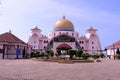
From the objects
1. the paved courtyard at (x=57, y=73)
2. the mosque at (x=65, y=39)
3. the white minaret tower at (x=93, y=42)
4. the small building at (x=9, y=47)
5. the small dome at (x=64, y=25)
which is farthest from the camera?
the white minaret tower at (x=93, y=42)

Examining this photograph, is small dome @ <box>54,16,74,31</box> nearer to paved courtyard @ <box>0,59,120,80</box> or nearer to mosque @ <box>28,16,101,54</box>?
mosque @ <box>28,16,101,54</box>

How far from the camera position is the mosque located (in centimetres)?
7219

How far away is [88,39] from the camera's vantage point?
78.4 meters

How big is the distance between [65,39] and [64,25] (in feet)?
19.9

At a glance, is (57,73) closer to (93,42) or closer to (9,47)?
(9,47)

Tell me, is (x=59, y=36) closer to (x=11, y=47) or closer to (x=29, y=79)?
(x=11, y=47)

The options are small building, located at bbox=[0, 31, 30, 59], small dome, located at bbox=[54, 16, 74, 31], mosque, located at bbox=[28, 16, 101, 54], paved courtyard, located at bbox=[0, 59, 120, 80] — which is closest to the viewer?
paved courtyard, located at bbox=[0, 59, 120, 80]

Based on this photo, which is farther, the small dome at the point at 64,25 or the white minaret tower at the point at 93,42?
the white minaret tower at the point at 93,42

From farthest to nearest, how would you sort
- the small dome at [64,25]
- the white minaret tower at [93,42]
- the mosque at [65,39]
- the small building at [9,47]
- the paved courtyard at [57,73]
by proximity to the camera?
the white minaret tower at [93,42] → the small dome at [64,25] → the mosque at [65,39] → the small building at [9,47] → the paved courtyard at [57,73]

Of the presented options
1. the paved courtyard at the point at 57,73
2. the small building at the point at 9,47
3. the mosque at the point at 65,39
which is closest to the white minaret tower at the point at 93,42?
the mosque at the point at 65,39

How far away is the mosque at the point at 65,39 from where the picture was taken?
7219cm

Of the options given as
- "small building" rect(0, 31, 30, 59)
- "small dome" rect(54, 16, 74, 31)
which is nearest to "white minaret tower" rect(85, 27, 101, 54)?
"small dome" rect(54, 16, 74, 31)

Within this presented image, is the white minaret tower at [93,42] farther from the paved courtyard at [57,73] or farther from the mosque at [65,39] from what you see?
the paved courtyard at [57,73]

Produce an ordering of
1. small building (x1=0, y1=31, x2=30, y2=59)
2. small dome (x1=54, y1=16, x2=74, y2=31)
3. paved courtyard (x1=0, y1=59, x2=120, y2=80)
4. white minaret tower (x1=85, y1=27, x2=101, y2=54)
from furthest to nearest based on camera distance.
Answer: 1. white minaret tower (x1=85, y1=27, x2=101, y2=54)
2. small dome (x1=54, y1=16, x2=74, y2=31)
3. small building (x1=0, y1=31, x2=30, y2=59)
4. paved courtyard (x1=0, y1=59, x2=120, y2=80)
